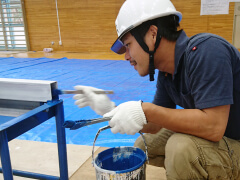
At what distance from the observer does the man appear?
91 cm

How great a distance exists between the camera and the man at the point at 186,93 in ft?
2.99

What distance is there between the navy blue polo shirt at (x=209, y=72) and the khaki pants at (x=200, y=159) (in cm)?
13

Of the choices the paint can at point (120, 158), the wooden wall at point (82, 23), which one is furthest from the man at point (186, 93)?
the wooden wall at point (82, 23)

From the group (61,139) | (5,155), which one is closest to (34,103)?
(61,139)

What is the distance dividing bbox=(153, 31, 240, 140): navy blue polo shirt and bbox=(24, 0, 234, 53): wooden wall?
5717 millimetres

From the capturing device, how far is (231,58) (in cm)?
97

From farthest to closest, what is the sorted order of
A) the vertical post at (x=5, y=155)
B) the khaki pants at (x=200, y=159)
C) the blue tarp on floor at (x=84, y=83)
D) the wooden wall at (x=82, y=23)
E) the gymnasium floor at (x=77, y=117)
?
the wooden wall at (x=82, y=23) < the blue tarp on floor at (x=84, y=83) < the gymnasium floor at (x=77, y=117) < the khaki pants at (x=200, y=159) < the vertical post at (x=5, y=155)

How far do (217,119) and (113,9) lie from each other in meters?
6.38

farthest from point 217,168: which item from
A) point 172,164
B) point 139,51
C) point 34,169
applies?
point 34,169

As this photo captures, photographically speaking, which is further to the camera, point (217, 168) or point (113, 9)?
point (113, 9)

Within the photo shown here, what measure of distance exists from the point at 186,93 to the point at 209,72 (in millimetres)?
214

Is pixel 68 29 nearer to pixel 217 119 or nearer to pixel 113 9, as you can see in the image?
pixel 113 9

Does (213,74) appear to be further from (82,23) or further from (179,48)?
(82,23)

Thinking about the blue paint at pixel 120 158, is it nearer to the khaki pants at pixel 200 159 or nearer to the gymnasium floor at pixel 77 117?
the khaki pants at pixel 200 159
